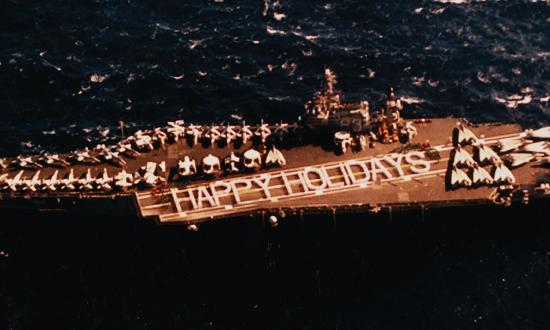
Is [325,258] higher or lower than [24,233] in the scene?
lower

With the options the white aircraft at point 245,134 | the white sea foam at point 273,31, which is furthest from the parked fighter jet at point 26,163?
the white sea foam at point 273,31

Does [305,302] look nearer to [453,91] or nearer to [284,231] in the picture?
[284,231]

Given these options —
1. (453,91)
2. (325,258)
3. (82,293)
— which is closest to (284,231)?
(325,258)

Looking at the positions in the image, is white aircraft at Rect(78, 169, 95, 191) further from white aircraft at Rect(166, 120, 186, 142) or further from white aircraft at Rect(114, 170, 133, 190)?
white aircraft at Rect(166, 120, 186, 142)

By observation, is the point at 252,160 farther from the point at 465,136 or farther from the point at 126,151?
the point at 465,136

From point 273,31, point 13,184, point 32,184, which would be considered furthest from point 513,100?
point 13,184

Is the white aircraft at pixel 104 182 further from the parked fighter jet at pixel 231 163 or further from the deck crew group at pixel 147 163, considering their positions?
the parked fighter jet at pixel 231 163
